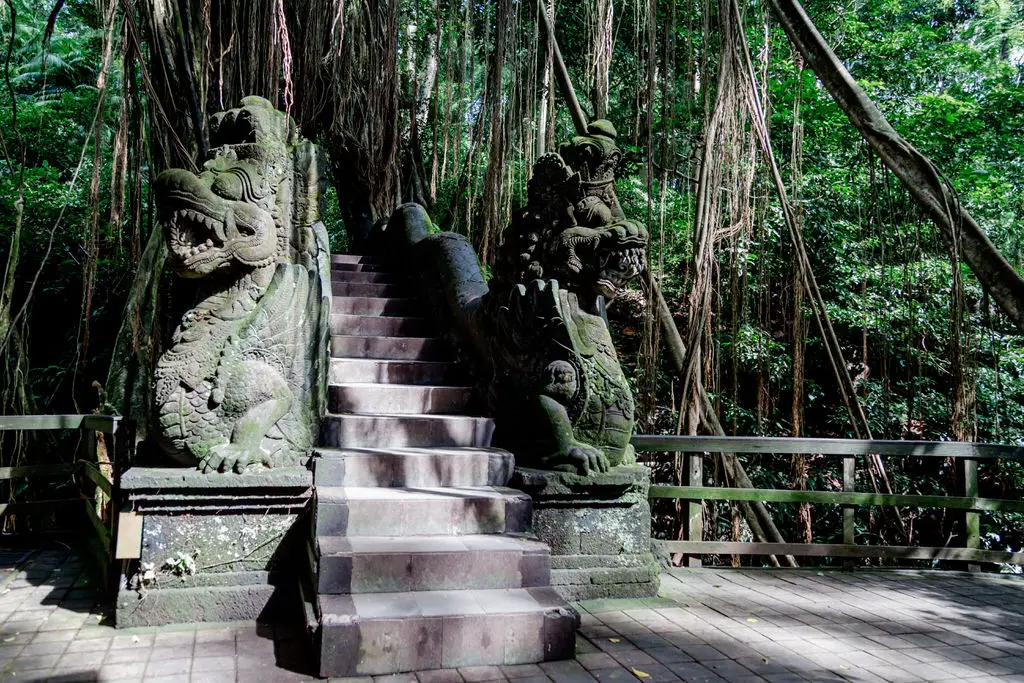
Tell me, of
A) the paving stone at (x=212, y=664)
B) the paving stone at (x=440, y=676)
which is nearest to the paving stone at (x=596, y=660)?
the paving stone at (x=440, y=676)

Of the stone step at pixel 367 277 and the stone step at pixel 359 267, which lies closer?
the stone step at pixel 367 277

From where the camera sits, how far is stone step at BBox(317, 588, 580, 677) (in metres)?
2.68

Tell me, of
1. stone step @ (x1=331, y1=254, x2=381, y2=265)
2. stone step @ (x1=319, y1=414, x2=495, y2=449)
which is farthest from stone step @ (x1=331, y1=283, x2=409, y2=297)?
stone step @ (x1=319, y1=414, x2=495, y2=449)

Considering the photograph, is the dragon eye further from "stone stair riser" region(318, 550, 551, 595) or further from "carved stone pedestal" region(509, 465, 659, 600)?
"carved stone pedestal" region(509, 465, 659, 600)

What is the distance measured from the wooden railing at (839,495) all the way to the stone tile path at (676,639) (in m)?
0.28

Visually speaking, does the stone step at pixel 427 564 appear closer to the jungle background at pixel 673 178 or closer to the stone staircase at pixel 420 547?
the stone staircase at pixel 420 547

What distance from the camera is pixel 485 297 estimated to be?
4.70 metres

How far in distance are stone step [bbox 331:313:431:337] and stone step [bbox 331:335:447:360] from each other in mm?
254

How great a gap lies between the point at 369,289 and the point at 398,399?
217cm

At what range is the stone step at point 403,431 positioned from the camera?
4074mm

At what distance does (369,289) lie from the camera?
6.56m

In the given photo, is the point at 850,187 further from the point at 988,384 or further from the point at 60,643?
the point at 60,643

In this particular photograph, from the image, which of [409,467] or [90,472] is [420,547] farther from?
[90,472]

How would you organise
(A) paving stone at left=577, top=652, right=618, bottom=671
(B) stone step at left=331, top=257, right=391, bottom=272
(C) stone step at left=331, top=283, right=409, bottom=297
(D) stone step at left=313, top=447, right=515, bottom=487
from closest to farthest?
1. (A) paving stone at left=577, top=652, right=618, bottom=671
2. (D) stone step at left=313, top=447, right=515, bottom=487
3. (C) stone step at left=331, top=283, right=409, bottom=297
4. (B) stone step at left=331, top=257, right=391, bottom=272
